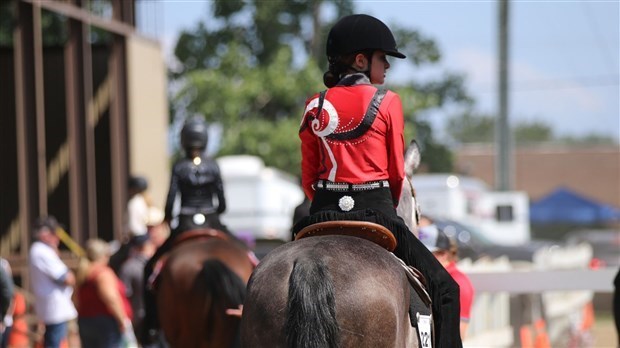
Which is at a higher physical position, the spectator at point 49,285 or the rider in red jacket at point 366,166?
the rider in red jacket at point 366,166

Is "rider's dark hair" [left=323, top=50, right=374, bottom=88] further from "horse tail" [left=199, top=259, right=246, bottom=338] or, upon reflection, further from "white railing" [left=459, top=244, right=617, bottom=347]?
"white railing" [left=459, top=244, right=617, bottom=347]

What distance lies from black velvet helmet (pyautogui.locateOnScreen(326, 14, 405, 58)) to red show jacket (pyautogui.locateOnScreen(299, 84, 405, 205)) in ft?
0.86

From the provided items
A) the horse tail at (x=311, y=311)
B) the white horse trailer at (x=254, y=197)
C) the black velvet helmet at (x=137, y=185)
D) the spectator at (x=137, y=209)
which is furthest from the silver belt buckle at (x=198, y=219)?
the white horse trailer at (x=254, y=197)

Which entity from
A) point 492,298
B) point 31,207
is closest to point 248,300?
point 492,298

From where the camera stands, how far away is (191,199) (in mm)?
11383

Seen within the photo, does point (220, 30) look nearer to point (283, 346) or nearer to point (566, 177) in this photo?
point (283, 346)

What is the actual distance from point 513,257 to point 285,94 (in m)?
16.4

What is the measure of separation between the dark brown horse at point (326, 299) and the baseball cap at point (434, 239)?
113 inches

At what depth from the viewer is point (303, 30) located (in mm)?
45969

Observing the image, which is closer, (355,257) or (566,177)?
(355,257)

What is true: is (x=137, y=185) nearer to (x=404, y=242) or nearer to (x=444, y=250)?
(x=444, y=250)

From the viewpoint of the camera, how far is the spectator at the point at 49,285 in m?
15.8

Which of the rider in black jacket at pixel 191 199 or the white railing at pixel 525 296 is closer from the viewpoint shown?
the rider in black jacket at pixel 191 199

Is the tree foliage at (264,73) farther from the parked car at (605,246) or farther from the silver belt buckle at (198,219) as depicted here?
the silver belt buckle at (198,219)
